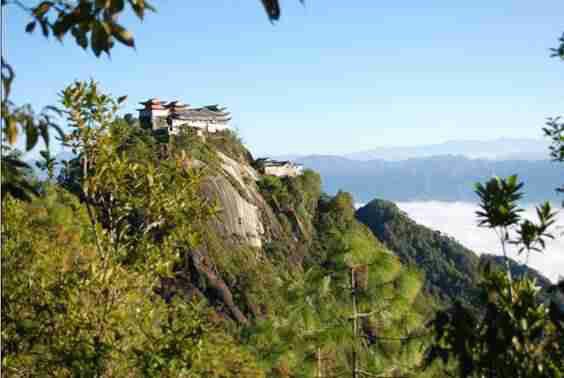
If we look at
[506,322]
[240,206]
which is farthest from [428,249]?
[506,322]

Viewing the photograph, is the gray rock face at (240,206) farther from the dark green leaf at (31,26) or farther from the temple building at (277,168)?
the dark green leaf at (31,26)

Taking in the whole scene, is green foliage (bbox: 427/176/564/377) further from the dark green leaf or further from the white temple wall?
the white temple wall

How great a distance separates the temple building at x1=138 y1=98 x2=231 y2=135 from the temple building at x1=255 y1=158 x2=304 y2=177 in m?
6.27

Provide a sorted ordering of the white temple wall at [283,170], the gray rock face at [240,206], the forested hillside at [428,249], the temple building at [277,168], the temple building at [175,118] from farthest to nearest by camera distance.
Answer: the forested hillside at [428,249]
the white temple wall at [283,170]
the temple building at [277,168]
the temple building at [175,118]
the gray rock face at [240,206]

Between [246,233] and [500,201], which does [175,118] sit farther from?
[500,201]

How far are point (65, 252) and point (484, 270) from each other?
7241 millimetres

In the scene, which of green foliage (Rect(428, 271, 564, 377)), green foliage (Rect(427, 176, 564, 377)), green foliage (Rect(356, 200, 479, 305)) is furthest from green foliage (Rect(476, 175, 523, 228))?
green foliage (Rect(356, 200, 479, 305))

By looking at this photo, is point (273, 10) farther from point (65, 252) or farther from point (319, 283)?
point (65, 252)

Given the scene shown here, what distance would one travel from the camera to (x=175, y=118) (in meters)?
62.4

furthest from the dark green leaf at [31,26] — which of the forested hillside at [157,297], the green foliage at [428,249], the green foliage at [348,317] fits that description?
the green foliage at [428,249]

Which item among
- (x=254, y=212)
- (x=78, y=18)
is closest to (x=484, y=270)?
(x=78, y=18)

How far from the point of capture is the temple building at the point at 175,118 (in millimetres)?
62000

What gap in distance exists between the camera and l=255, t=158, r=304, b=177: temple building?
70438 millimetres

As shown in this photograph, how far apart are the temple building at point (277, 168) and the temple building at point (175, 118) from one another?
6.27 metres
